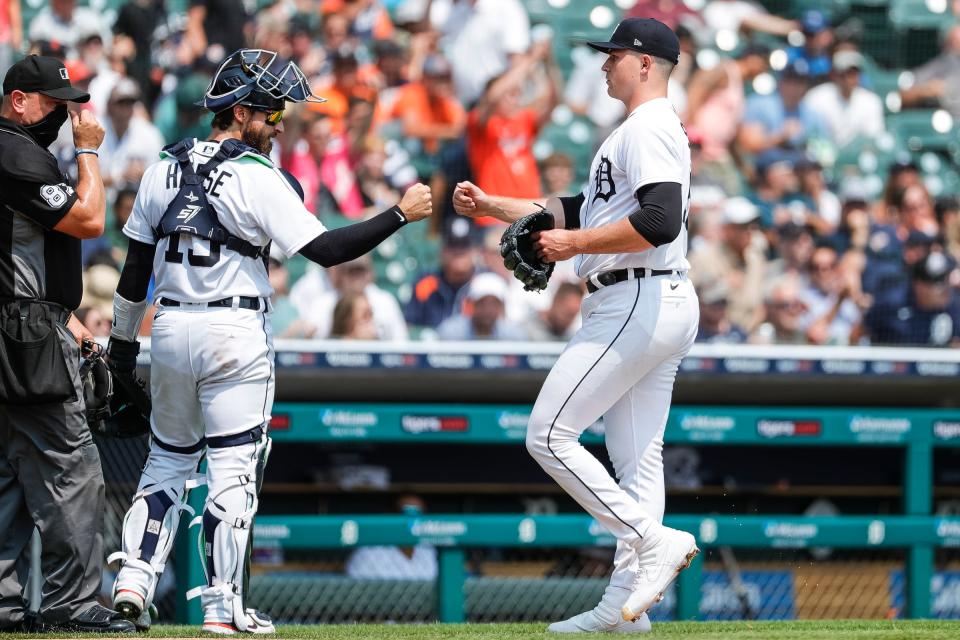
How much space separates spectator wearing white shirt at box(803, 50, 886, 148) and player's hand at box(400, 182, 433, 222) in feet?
18.5

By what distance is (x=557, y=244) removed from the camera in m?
4.14

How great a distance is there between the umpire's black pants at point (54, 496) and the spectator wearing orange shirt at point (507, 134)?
4.52 m

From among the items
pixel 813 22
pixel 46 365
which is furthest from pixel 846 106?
pixel 46 365

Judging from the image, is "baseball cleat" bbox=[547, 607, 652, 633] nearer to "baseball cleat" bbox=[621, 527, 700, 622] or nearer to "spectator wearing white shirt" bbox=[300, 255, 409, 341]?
"baseball cleat" bbox=[621, 527, 700, 622]

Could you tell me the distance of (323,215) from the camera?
841 centimetres

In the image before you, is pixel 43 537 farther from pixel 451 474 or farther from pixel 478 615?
pixel 451 474

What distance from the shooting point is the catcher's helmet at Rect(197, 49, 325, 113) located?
165 inches

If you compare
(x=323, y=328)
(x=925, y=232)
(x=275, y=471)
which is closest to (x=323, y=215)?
(x=323, y=328)

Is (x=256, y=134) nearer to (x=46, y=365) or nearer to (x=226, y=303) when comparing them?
(x=226, y=303)

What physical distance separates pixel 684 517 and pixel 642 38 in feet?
11.3

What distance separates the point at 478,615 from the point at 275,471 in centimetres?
148

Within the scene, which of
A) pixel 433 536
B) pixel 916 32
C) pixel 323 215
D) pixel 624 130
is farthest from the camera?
pixel 916 32

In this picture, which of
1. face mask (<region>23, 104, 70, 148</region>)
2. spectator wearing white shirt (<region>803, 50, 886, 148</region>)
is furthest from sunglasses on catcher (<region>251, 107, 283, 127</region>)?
spectator wearing white shirt (<region>803, 50, 886, 148</region>)

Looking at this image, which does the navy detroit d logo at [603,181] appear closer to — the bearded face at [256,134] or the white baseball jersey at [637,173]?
the white baseball jersey at [637,173]
